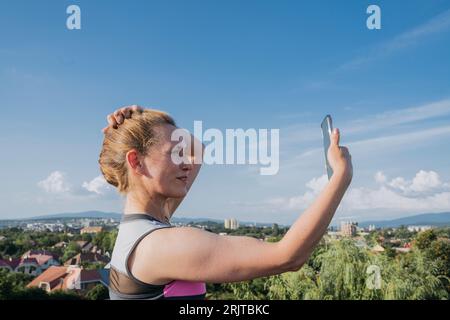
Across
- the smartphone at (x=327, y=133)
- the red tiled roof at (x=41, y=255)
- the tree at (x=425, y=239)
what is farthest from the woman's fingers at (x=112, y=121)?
the red tiled roof at (x=41, y=255)

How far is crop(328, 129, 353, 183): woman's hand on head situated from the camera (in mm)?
440

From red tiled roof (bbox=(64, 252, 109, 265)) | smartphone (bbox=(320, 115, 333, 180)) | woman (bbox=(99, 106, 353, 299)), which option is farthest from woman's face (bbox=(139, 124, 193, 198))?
red tiled roof (bbox=(64, 252, 109, 265))

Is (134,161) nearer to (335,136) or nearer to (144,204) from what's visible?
(144,204)

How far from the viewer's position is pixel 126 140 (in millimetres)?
580

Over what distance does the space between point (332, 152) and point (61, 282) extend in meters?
15.2

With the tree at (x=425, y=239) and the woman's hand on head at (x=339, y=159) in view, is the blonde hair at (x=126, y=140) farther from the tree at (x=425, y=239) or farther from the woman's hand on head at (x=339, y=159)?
the tree at (x=425, y=239)

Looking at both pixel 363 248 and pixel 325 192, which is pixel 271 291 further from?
pixel 325 192

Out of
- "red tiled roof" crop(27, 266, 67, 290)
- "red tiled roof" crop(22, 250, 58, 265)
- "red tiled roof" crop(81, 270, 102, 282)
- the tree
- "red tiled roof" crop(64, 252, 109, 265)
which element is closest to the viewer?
"red tiled roof" crop(81, 270, 102, 282)

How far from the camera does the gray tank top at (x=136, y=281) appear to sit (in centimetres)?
51

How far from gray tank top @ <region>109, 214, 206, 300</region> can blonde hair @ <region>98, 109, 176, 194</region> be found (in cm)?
8

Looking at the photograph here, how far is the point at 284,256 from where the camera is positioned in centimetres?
Answer: 44

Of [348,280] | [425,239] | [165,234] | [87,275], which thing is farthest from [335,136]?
[425,239]

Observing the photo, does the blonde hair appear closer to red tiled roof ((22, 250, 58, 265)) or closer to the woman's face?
the woman's face
